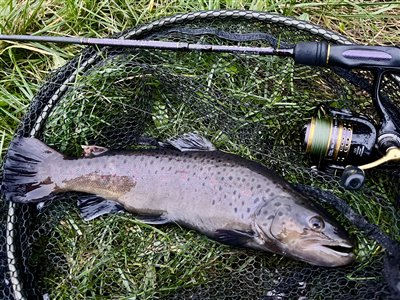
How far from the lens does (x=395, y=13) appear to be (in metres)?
3.11

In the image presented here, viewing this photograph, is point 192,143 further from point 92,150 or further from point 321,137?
point 321,137

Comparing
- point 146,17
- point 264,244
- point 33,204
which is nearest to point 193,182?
point 264,244

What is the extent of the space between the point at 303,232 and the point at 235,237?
0.28 m

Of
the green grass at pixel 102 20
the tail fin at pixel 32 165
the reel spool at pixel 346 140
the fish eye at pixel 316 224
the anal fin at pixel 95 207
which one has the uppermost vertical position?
the green grass at pixel 102 20

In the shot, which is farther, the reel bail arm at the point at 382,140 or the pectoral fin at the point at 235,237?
the pectoral fin at the point at 235,237

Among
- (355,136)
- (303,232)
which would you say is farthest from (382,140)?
(303,232)

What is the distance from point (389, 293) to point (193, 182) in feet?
2.88

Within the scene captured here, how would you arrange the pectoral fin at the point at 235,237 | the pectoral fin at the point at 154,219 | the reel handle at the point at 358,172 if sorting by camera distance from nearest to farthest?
the reel handle at the point at 358,172
the pectoral fin at the point at 235,237
the pectoral fin at the point at 154,219

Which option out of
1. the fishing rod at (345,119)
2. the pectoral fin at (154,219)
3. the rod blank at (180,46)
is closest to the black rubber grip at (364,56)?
the fishing rod at (345,119)

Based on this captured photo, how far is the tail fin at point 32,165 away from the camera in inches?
102

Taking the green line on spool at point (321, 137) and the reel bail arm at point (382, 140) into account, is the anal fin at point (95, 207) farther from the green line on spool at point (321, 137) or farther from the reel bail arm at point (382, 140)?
the reel bail arm at point (382, 140)

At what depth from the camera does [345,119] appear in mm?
2559

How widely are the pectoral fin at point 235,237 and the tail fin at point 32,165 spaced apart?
0.77 m

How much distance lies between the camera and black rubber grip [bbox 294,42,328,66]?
7.77 ft
